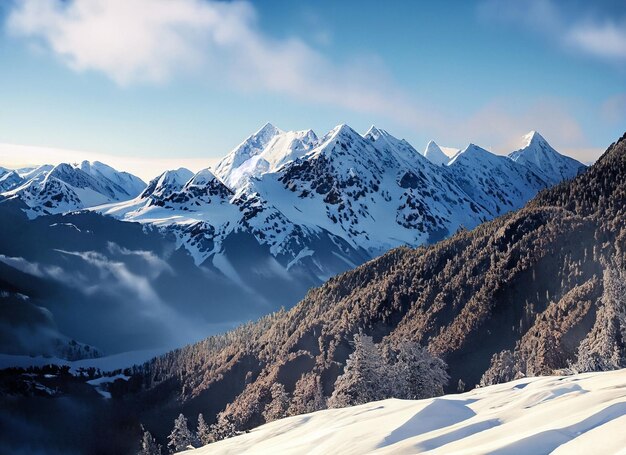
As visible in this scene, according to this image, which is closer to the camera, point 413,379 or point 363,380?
point 363,380

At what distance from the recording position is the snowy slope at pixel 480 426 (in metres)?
18.5

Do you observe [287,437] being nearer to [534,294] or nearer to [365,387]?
[365,387]

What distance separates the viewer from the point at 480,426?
2455 centimetres

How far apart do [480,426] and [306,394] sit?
138 meters

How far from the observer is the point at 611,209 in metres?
196

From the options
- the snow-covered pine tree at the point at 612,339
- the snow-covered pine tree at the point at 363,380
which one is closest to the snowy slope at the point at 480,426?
the snow-covered pine tree at the point at 363,380

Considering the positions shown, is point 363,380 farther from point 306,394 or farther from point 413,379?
point 306,394

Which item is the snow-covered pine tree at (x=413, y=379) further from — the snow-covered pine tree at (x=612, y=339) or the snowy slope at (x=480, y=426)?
the snowy slope at (x=480, y=426)

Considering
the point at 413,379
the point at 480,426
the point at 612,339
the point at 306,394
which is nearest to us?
the point at 480,426

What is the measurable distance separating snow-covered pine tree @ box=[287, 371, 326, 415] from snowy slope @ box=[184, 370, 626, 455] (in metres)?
62.7

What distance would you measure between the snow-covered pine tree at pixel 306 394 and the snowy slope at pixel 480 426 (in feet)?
206

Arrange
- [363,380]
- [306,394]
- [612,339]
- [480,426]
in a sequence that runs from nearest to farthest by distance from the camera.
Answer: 1. [480,426]
2. [363,380]
3. [612,339]
4. [306,394]

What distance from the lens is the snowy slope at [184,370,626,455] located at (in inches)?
730

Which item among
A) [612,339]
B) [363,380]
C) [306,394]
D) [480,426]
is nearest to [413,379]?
[363,380]
